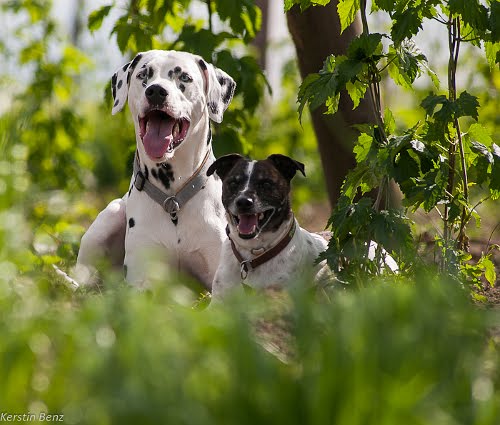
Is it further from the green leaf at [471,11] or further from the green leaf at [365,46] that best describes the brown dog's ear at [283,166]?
the green leaf at [471,11]

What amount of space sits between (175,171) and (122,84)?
2.08ft

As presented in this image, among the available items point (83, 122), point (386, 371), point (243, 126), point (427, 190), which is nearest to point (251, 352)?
point (386, 371)

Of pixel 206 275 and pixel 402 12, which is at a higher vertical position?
pixel 402 12

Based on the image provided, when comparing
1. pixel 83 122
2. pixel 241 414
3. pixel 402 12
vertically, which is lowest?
pixel 83 122

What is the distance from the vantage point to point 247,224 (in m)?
4.98

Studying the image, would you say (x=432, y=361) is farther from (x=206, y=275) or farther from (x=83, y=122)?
(x=83, y=122)

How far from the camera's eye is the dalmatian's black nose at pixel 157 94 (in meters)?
5.16

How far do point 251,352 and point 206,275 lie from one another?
3255 millimetres

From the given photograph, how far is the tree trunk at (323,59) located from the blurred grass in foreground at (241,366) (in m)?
3.80

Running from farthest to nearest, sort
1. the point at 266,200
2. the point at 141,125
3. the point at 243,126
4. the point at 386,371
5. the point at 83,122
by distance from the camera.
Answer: the point at 83,122
the point at 243,126
the point at 141,125
the point at 266,200
the point at 386,371

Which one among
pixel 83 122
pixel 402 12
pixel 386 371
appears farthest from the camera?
pixel 83 122

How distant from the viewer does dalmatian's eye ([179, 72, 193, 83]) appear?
536 centimetres

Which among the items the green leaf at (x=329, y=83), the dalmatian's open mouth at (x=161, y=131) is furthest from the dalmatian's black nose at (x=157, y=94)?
the green leaf at (x=329, y=83)

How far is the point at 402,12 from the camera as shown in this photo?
4531mm
